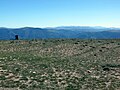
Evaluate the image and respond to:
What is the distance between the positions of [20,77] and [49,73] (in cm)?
432

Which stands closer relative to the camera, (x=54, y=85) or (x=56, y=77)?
(x=54, y=85)

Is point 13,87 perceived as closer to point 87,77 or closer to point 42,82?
point 42,82

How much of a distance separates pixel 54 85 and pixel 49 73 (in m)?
5.30

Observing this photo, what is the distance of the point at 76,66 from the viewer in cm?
4100

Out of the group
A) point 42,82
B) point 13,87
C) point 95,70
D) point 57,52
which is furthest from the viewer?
point 57,52

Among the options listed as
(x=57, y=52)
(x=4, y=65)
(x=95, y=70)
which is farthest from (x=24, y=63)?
(x=57, y=52)

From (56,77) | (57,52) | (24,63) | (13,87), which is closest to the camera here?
(13,87)

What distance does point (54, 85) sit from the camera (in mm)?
30219

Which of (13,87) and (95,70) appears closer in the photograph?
(13,87)

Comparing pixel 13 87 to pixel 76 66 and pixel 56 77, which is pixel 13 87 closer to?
pixel 56 77

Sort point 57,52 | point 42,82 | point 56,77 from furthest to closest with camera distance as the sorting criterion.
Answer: point 57,52 < point 56,77 < point 42,82

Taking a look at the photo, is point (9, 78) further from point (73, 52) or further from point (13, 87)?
point (73, 52)

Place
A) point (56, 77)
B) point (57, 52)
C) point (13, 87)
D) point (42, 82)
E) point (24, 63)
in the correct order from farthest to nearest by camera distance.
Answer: point (57, 52) → point (24, 63) → point (56, 77) → point (42, 82) → point (13, 87)

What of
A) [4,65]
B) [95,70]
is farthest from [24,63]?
[95,70]
